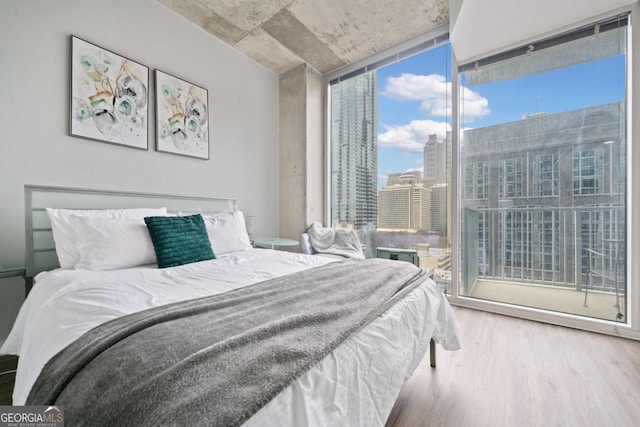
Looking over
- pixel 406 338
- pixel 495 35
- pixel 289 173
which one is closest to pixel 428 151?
pixel 495 35

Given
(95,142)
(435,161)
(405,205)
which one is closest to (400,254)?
(405,205)

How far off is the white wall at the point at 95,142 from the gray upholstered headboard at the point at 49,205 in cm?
7

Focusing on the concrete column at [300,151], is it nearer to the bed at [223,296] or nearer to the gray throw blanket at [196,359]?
the bed at [223,296]

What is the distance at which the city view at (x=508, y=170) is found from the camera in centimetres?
230

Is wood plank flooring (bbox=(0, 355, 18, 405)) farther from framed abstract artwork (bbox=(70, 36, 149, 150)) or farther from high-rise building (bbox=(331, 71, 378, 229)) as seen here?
high-rise building (bbox=(331, 71, 378, 229))

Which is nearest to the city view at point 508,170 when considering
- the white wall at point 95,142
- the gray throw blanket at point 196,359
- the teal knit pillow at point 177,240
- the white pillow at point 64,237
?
the white wall at point 95,142

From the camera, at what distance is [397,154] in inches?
131

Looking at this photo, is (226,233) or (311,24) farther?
(311,24)

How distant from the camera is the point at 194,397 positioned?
51 centimetres

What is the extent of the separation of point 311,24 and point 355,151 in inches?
60.9

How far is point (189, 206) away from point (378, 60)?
286cm

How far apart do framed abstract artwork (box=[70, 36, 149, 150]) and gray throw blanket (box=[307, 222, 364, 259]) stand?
198 cm

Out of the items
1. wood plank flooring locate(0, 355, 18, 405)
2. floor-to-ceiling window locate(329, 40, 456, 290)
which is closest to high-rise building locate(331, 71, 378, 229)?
floor-to-ceiling window locate(329, 40, 456, 290)

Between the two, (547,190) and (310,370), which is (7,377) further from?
(547,190)
